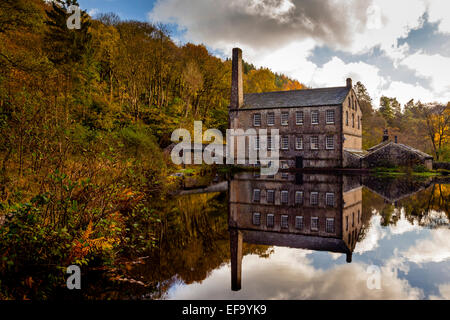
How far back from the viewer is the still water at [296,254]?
422 centimetres

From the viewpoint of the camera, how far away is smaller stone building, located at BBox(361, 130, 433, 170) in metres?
27.6

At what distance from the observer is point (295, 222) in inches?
342

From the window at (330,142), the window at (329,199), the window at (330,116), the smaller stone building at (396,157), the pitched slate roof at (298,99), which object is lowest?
the window at (329,199)

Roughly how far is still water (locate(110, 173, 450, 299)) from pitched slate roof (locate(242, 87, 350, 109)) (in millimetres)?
22554

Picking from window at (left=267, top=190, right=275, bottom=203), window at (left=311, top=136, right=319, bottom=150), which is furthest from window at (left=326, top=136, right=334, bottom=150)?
window at (left=267, top=190, right=275, bottom=203)

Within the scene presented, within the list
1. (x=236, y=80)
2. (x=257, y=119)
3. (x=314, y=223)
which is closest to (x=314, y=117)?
(x=257, y=119)

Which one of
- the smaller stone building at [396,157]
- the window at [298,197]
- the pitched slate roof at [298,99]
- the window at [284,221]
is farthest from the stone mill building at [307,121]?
the window at [284,221]

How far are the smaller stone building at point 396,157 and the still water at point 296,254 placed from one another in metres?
19.7

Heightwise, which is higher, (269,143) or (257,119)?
(257,119)

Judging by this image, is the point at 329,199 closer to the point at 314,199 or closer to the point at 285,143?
the point at 314,199

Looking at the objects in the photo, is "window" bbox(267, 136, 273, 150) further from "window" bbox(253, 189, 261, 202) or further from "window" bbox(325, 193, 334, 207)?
"window" bbox(325, 193, 334, 207)

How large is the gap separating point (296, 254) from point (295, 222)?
2766 mm

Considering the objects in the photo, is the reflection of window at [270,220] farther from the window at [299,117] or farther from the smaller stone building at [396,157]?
the window at [299,117]

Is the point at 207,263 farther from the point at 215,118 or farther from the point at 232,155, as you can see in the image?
the point at 215,118
